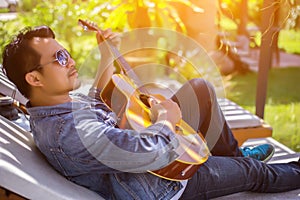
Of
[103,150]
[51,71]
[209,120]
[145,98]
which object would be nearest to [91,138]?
[103,150]

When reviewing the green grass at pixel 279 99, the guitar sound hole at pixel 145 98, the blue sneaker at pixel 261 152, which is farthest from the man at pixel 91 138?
the green grass at pixel 279 99

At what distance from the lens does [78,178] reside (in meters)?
1.84

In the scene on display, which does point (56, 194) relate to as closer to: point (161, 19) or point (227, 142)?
point (227, 142)

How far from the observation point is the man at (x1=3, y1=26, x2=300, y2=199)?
5.42ft

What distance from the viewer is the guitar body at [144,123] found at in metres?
1.87

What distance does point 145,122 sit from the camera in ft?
6.55

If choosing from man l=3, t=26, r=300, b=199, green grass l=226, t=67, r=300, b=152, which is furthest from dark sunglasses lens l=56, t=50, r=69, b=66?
green grass l=226, t=67, r=300, b=152

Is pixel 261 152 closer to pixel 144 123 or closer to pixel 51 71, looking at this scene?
pixel 144 123

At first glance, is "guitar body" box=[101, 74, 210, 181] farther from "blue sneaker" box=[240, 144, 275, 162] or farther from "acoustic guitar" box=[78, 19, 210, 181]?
"blue sneaker" box=[240, 144, 275, 162]

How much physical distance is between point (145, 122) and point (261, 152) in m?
0.82

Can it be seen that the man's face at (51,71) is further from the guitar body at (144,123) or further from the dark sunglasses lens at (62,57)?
the guitar body at (144,123)

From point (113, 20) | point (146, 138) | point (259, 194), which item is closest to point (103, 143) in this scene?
point (146, 138)

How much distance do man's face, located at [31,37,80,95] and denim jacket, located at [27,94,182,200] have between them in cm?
7

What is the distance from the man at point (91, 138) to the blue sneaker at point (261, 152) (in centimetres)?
44
